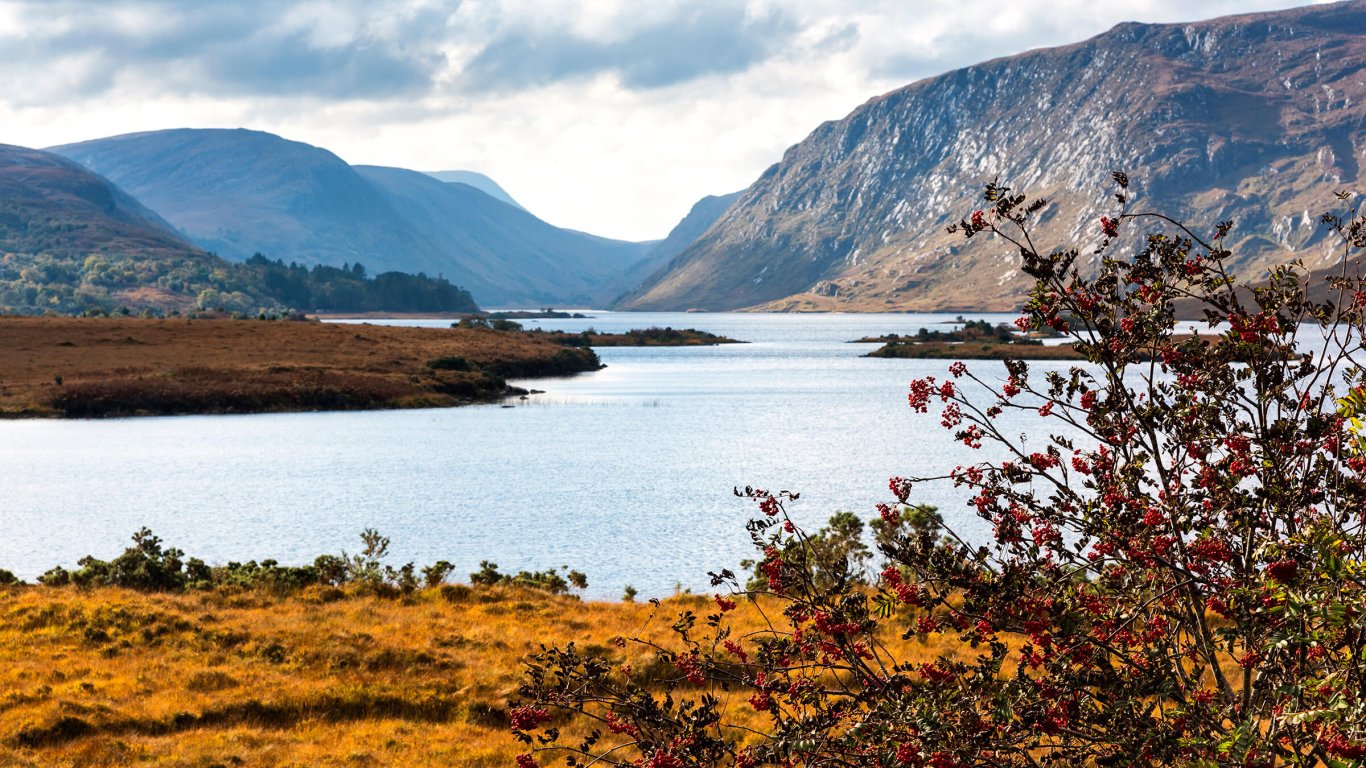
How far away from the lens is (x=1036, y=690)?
30.9 ft

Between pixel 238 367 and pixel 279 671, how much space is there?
365ft

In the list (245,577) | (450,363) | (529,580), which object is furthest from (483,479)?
(450,363)

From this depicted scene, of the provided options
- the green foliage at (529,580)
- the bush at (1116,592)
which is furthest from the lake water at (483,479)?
the bush at (1116,592)

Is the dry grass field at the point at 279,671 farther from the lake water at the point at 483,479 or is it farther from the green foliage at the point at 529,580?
the lake water at the point at 483,479

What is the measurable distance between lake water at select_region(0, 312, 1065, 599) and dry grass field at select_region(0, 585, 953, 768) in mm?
10258

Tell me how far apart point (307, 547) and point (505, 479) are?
21.5 m

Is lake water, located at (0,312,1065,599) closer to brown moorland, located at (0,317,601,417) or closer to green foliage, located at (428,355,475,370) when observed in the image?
brown moorland, located at (0,317,601,417)

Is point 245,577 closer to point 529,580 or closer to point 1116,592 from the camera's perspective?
point 529,580

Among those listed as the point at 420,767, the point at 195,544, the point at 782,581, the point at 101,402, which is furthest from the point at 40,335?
the point at 782,581

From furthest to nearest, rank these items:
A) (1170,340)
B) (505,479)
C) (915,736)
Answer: (505,479) → (1170,340) → (915,736)

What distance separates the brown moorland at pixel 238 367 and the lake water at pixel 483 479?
6.07 m

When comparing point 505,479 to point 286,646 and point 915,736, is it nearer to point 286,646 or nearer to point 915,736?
point 286,646

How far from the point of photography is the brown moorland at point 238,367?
4528 inches

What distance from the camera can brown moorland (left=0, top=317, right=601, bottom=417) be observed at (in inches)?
4528
